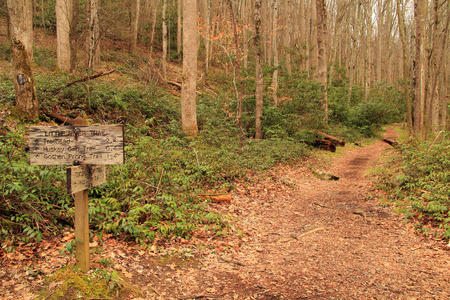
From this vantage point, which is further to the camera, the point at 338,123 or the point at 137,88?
the point at 338,123

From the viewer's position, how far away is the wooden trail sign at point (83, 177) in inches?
106

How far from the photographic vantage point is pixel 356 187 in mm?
9211

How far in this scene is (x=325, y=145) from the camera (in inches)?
591

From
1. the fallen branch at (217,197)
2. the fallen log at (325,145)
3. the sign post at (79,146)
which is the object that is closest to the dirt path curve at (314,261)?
the fallen branch at (217,197)

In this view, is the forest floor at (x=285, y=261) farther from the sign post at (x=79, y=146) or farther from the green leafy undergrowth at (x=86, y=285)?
the sign post at (x=79, y=146)

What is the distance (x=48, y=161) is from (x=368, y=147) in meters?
18.2

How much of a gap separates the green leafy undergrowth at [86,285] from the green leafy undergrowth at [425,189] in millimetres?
5024

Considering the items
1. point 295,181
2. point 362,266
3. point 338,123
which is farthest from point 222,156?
point 338,123

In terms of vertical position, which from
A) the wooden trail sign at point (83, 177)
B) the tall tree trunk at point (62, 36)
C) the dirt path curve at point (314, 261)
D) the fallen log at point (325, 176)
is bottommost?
the dirt path curve at point (314, 261)

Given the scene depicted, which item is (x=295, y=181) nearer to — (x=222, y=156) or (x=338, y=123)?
(x=222, y=156)

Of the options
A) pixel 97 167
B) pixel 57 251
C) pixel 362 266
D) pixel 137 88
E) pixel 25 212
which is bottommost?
pixel 362 266

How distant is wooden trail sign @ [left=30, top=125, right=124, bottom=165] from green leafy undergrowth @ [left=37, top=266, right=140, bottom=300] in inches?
47.4

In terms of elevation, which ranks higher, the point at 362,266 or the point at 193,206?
the point at 193,206

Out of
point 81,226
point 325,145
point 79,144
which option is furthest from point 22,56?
point 325,145
